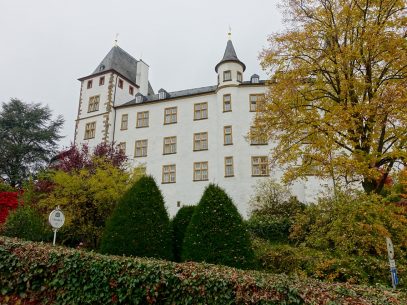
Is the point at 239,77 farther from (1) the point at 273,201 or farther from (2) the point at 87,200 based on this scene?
(2) the point at 87,200

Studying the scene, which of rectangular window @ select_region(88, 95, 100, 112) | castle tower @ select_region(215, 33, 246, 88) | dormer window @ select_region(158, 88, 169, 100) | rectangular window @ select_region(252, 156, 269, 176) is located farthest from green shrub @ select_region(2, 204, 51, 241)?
rectangular window @ select_region(88, 95, 100, 112)

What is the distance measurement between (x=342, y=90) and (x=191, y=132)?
19592mm

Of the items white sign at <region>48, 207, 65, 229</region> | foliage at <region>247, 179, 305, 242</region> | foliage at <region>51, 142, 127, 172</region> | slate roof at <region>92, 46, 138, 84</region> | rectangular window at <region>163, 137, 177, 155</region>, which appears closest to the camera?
white sign at <region>48, 207, 65, 229</region>

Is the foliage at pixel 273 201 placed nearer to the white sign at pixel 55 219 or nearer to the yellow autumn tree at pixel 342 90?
the yellow autumn tree at pixel 342 90

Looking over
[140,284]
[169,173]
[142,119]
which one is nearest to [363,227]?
[140,284]

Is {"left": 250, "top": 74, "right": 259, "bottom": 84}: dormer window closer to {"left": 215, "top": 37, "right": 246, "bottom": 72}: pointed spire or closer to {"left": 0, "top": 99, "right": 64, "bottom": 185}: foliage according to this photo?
{"left": 215, "top": 37, "right": 246, "bottom": 72}: pointed spire

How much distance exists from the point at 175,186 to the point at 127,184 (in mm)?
14852

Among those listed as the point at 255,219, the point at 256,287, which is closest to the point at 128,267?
the point at 256,287

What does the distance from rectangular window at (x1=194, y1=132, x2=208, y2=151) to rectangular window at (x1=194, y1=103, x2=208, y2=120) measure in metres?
1.66

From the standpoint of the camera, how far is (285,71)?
14.6 m

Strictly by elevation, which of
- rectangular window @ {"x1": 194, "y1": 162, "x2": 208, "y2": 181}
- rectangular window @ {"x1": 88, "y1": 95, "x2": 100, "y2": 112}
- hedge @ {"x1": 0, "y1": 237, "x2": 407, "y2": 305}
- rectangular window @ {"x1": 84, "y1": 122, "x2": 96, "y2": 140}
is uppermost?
rectangular window @ {"x1": 88, "y1": 95, "x2": 100, "y2": 112}

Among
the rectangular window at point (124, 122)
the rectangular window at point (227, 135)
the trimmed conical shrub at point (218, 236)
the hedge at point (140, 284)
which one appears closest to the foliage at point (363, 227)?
the trimmed conical shrub at point (218, 236)

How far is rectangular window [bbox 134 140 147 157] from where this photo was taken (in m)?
32.9

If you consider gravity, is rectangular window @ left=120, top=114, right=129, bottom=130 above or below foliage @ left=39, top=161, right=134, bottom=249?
above
